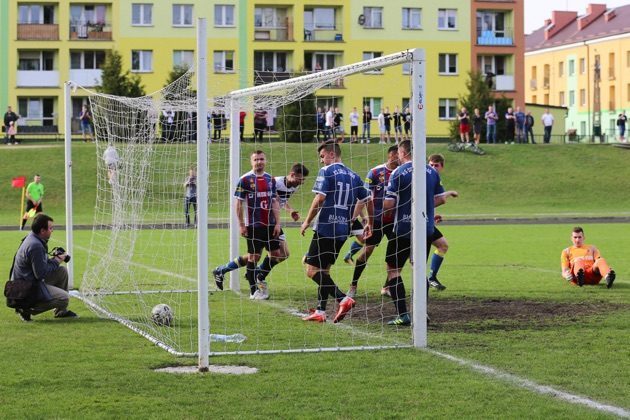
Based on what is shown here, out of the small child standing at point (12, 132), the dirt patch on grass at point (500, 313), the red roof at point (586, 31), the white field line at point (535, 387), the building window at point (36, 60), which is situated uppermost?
the red roof at point (586, 31)

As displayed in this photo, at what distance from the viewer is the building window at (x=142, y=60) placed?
71.1 meters

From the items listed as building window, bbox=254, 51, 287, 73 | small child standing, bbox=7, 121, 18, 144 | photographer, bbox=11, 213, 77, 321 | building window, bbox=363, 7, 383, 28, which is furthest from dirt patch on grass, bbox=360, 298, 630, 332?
building window, bbox=363, 7, 383, 28

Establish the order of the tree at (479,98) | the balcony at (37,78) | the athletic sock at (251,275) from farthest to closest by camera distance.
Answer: the balcony at (37,78)
the tree at (479,98)
the athletic sock at (251,275)

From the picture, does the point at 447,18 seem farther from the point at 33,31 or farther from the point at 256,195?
the point at 256,195

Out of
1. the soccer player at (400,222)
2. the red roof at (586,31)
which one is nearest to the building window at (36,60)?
the red roof at (586,31)

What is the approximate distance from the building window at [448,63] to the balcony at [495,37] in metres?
2.31

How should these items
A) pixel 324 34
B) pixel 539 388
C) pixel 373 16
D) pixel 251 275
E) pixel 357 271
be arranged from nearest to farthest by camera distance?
pixel 539 388 < pixel 357 271 < pixel 251 275 < pixel 324 34 < pixel 373 16

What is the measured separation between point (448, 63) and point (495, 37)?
428 cm

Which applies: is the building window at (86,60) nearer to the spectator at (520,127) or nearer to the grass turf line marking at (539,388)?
the spectator at (520,127)

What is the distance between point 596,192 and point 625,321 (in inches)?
1470

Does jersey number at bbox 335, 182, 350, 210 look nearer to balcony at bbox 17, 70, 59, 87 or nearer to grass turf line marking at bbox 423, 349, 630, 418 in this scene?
grass turf line marking at bbox 423, 349, 630, 418

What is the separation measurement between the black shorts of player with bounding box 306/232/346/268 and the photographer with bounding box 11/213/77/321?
301cm

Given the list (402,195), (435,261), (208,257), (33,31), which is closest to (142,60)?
(33,31)

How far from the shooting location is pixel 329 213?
41.6 feet
